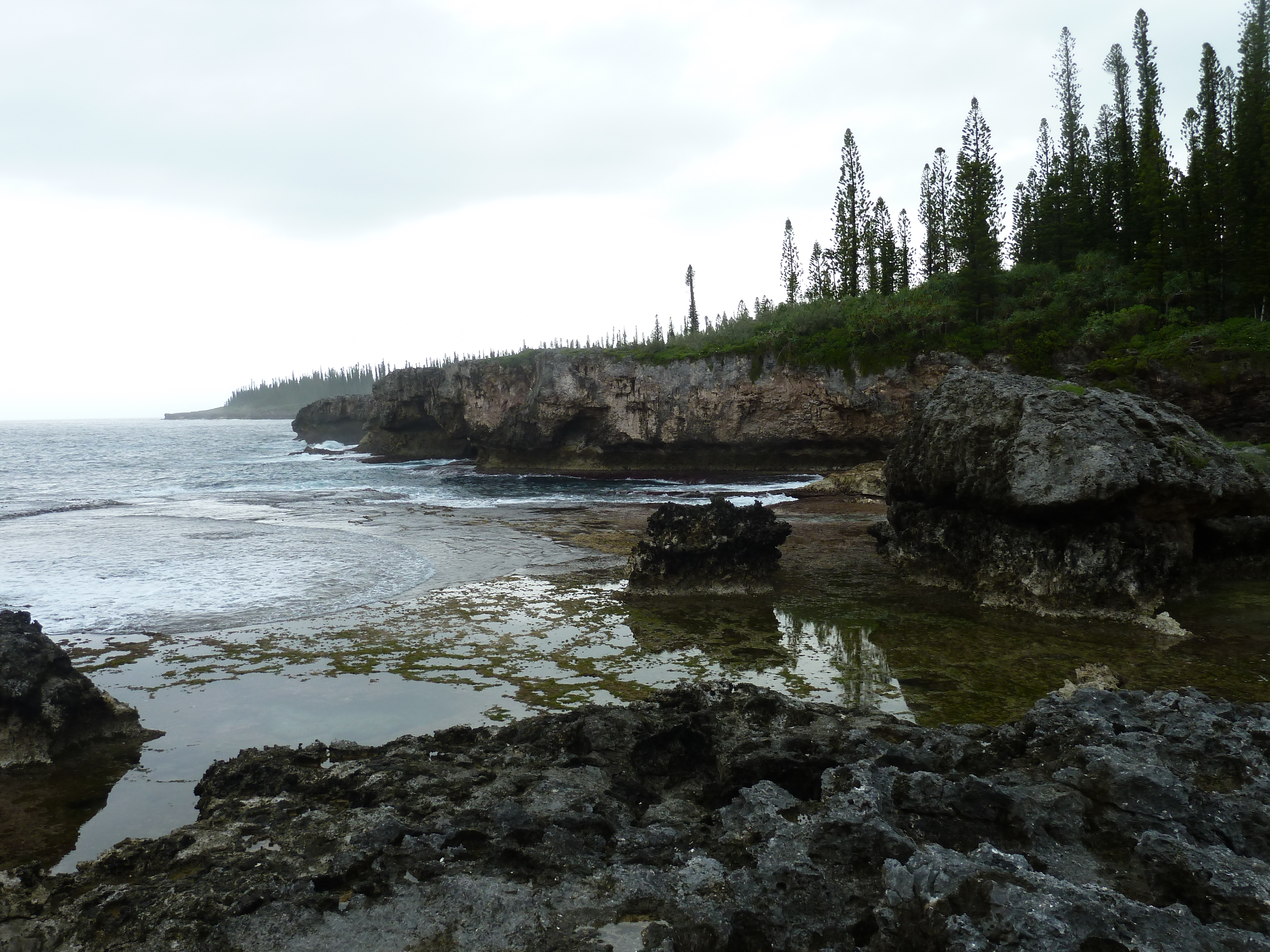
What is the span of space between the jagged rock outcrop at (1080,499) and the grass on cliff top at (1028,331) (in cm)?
1873

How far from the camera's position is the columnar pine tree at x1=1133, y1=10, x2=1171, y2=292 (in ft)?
109

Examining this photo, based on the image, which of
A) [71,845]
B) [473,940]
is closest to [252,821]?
[71,845]

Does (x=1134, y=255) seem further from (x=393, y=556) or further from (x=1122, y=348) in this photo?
(x=393, y=556)

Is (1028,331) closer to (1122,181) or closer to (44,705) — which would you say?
(1122,181)

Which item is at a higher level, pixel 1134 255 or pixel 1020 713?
pixel 1134 255

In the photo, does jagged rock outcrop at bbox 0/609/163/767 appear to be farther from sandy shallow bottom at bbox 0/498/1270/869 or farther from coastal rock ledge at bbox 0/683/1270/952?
coastal rock ledge at bbox 0/683/1270/952

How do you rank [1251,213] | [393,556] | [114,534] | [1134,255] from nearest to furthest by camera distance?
[393,556]
[114,534]
[1251,213]
[1134,255]

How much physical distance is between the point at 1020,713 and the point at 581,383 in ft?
128

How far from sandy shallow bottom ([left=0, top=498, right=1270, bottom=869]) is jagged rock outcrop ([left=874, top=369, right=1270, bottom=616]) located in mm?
593

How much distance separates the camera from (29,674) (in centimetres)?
632

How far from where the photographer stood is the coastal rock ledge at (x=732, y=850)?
118 inches

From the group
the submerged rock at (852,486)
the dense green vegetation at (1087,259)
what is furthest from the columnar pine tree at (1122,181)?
the submerged rock at (852,486)

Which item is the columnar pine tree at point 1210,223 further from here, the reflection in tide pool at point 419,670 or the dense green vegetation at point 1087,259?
the reflection in tide pool at point 419,670

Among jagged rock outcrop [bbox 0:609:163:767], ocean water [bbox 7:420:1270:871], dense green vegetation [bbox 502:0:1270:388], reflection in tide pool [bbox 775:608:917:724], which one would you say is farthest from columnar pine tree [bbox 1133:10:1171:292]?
jagged rock outcrop [bbox 0:609:163:767]
